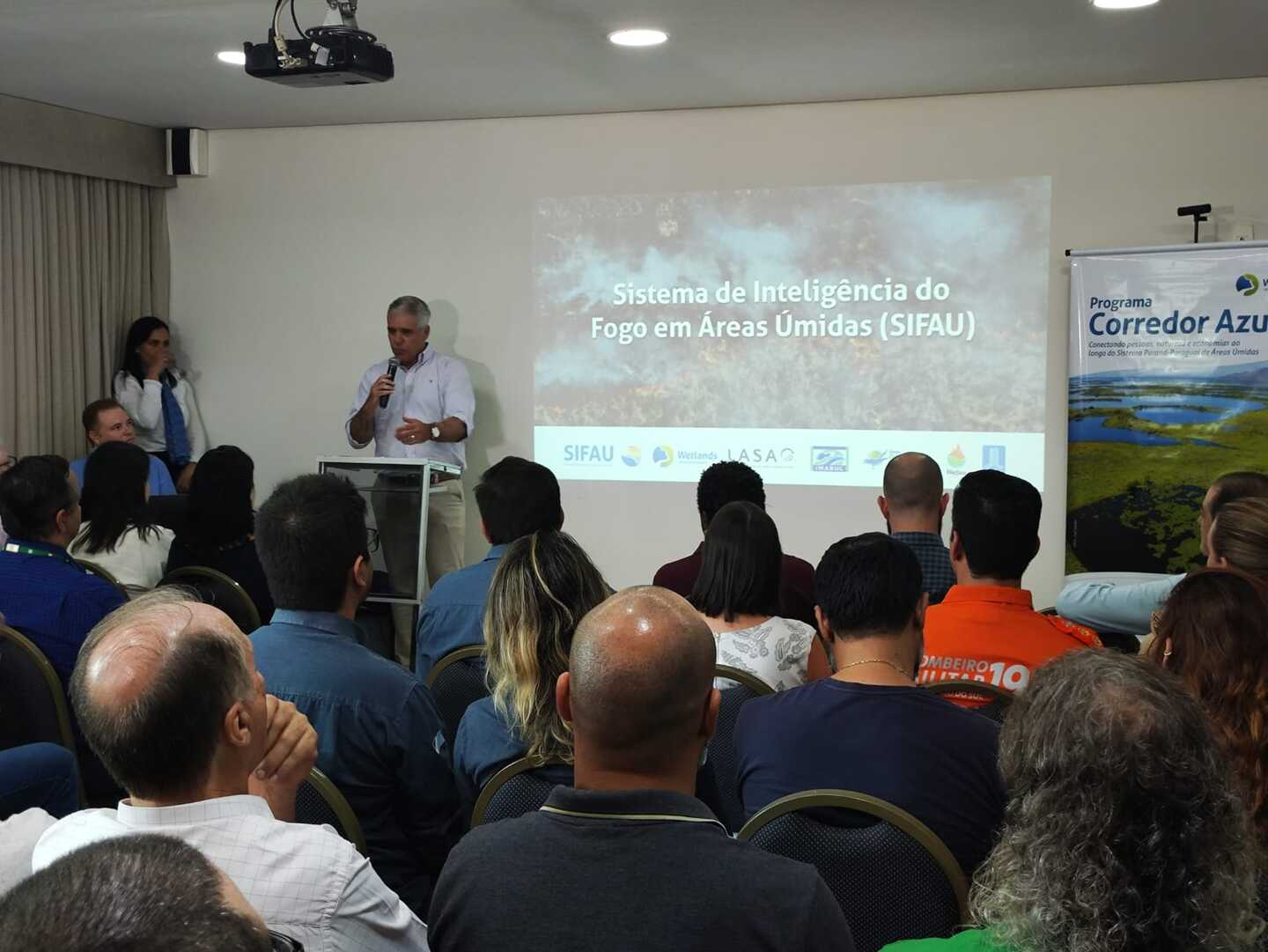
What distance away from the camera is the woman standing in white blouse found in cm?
726

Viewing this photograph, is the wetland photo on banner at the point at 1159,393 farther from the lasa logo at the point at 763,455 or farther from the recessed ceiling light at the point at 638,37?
the recessed ceiling light at the point at 638,37

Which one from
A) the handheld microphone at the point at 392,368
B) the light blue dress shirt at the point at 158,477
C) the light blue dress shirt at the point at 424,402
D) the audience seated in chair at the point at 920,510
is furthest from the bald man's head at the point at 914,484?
the light blue dress shirt at the point at 158,477

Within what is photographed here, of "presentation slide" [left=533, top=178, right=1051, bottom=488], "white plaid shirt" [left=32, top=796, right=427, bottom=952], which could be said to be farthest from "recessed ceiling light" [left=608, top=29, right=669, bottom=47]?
"white plaid shirt" [left=32, top=796, right=427, bottom=952]

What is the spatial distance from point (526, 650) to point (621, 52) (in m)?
3.75

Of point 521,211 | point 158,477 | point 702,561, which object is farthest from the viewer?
point 521,211

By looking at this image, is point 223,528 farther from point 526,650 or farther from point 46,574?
point 526,650

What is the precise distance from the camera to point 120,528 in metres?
4.20

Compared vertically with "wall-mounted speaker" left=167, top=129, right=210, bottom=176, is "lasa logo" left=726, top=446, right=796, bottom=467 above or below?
below

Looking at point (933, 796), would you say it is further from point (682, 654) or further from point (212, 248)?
point (212, 248)

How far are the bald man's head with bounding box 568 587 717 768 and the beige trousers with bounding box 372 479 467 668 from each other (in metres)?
4.22

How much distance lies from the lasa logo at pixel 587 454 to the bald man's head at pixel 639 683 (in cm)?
550

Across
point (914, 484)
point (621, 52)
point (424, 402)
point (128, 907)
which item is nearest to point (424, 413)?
point (424, 402)

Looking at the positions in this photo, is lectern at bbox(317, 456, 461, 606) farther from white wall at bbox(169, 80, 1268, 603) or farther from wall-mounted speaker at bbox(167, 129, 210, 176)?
wall-mounted speaker at bbox(167, 129, 210, 176)

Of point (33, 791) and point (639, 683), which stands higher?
point (639, 683)
